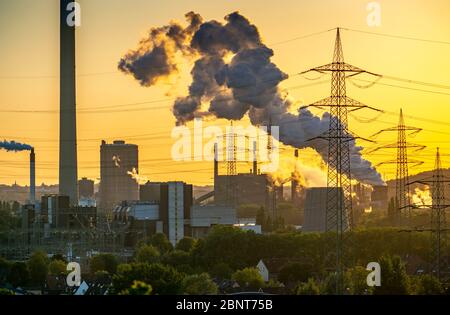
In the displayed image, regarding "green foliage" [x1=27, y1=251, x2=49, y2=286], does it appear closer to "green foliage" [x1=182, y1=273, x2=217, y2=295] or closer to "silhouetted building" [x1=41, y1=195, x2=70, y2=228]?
"green foliage" [x1=182, y1=273, x2=217, y2=295]

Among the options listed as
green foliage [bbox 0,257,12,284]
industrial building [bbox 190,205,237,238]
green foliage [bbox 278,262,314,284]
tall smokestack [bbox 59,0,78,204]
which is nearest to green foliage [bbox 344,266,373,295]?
green foliage [bbox 278,262,314,284]

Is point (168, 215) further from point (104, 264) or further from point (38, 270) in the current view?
point (38, 270)

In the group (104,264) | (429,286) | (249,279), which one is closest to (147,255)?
(104,264)

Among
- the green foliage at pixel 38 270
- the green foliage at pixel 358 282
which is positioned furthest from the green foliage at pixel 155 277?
the green foliage at pixel 38 270

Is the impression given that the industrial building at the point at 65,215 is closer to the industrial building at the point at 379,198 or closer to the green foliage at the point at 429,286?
the green foliage at the point at 429,286

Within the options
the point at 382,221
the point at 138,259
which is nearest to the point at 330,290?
the point at 138,259

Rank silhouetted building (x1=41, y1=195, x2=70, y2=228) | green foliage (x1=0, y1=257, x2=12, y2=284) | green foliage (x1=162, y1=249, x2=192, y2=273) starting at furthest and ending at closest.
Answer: silhouetted building (x1=41, y1=195, x2=70, y2=228) → green foliage (x1=162, y1=249, x2=192, y2=273) → green foliage (x1=0, y1=257, x2=12, y2=284)

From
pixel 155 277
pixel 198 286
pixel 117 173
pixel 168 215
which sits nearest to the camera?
pixel 155 277
